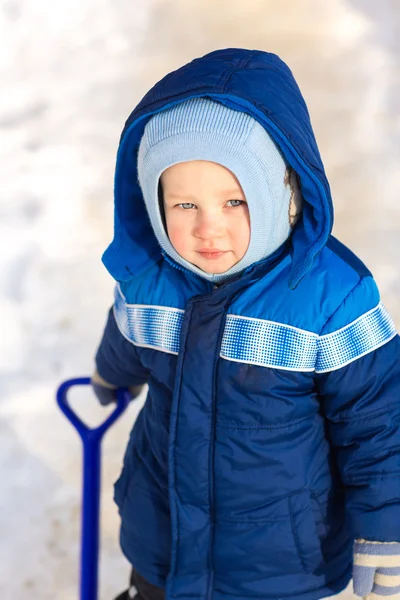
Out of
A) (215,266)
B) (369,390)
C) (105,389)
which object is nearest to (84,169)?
(105,389)

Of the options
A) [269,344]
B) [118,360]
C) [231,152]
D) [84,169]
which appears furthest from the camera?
[84,169]

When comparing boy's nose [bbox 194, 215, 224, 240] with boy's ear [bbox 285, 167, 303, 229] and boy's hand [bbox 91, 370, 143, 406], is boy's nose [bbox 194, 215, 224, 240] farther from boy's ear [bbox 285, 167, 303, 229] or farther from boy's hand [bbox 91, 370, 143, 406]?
boy's hand [bbox 91, 370, 143, 406]

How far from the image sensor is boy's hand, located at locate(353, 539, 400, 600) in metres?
0.94

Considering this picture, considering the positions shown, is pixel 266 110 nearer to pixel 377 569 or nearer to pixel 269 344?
pixel 269 344

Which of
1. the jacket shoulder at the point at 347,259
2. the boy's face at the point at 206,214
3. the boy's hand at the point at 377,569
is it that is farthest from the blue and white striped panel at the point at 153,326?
the boy's hand at the point at 377,569

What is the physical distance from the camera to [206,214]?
89 cm

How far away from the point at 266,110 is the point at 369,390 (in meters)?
0.37

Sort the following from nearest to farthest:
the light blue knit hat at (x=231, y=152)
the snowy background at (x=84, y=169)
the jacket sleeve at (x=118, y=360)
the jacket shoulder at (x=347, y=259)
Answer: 1. the light blue knit hat at (x=231, y=152)
2. the jacket shoulder at (x=347, y=259)
3. the jacket sleeve at (x=118, y=360)
4. the snowy background at (x=84, y=169)

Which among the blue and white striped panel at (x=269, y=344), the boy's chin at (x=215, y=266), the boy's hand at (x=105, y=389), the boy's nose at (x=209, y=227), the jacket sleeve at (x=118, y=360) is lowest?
the boy's hand at (x=105, y=389)

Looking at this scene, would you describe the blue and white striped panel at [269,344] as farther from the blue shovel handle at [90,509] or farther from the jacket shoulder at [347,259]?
the blue shovel handle at [90,509]

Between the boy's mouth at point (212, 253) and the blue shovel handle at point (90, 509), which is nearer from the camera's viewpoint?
the boy's mouth at point (212, 253)

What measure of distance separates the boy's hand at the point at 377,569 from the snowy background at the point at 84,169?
712mm

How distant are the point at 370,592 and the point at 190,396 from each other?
0.35 meters

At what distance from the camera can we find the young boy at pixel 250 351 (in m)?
0.87
